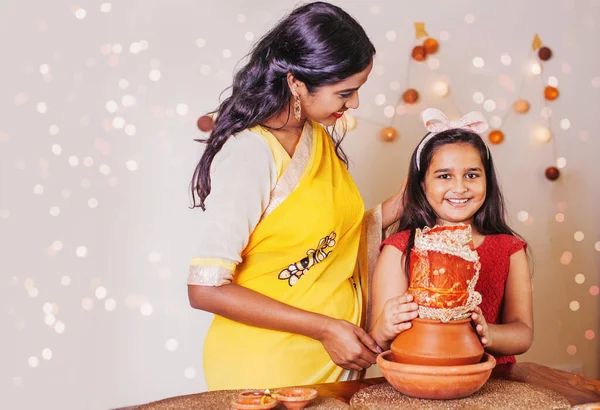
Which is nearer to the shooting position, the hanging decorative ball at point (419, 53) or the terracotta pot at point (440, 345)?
the terracotta pot at point (440, 345)

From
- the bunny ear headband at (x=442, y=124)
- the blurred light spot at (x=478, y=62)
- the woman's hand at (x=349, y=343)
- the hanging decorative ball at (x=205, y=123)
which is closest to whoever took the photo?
the woman's hand at (x=349, y=343)

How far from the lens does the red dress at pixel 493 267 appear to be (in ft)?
6.56

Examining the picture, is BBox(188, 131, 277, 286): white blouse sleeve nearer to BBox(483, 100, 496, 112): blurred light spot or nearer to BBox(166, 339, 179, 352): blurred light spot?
BBox(166, 339, 179, 352): blurred light spot

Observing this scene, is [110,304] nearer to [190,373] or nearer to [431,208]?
[190,373]

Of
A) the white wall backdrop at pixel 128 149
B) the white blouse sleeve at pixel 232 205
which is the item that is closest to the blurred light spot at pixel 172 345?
the white wall backdrop at pixel 128 149

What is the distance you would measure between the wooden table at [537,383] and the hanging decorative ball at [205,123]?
58.1 inches

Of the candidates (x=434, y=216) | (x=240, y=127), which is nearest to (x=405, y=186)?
(x=434, y=216)

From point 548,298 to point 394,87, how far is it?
48.6 inches

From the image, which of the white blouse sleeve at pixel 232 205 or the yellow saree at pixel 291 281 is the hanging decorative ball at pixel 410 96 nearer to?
the yellow saree at pixel 291 281

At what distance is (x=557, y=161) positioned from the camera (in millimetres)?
3180

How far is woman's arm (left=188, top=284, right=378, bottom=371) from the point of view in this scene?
171cm

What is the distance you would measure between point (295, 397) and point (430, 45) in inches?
80.8

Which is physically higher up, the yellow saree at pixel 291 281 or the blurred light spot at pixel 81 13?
the blurred light spot at pixel 81 13

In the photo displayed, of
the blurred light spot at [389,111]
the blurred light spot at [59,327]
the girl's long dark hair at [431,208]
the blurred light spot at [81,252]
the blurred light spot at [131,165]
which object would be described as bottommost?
the blurred light spot at [59,327]
